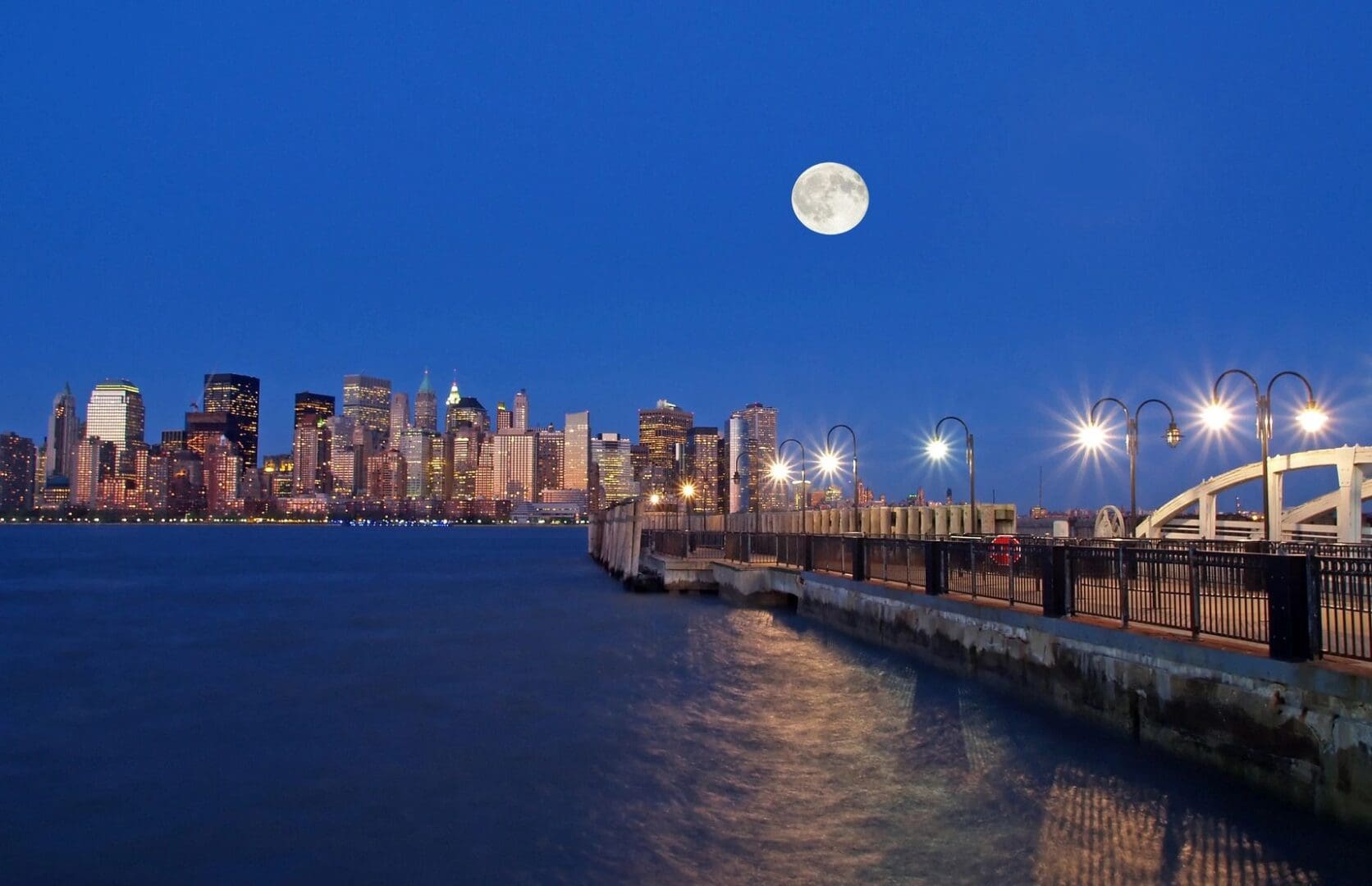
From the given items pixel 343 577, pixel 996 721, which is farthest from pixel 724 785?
pixel 343 577

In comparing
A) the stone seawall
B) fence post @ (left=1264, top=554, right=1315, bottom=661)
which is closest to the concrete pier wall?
the stone seawall

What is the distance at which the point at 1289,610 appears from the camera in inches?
456

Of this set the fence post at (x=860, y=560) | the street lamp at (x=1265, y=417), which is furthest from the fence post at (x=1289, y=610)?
the fence post at (x=860, y=560)

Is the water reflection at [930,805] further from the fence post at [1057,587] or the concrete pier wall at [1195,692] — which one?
the fence post at [1057,587]

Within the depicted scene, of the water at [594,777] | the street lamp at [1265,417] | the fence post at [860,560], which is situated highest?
the street lamp at [1265,417]

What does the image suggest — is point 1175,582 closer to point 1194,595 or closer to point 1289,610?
point 1194,595

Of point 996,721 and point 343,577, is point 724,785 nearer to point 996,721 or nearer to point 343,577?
point 996,721

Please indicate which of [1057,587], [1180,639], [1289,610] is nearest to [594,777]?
[1057,587]

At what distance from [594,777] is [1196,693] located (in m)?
8.20

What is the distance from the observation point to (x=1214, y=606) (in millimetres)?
14297

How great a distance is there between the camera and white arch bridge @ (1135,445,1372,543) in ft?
101

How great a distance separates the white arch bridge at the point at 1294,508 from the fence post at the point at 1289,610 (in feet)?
44.4

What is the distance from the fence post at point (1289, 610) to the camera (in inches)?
451

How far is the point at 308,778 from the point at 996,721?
10.9 metres
